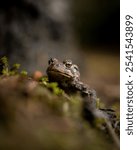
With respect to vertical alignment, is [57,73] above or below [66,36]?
below

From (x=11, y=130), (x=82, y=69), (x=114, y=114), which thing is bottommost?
(x=11, y=130)

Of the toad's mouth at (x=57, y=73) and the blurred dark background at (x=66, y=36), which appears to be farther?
the blurred dark background at (x=66, y=36)

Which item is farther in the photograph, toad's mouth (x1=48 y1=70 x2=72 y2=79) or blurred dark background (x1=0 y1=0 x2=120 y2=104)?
blurred dark background (x1=0 y1=0 x2=120 y2=104)

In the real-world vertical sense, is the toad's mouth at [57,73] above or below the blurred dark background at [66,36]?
below

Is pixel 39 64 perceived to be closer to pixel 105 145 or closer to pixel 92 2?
pixel 92 2

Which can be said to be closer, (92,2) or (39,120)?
(39,120)

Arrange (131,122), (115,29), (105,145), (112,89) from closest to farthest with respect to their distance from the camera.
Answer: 1. (105,145)
2. (131,122)
3. (112,89)
4. (115,29)

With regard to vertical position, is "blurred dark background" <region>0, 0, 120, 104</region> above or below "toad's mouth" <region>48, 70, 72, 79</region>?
above

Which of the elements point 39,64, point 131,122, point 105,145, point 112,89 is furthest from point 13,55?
point 105,145
